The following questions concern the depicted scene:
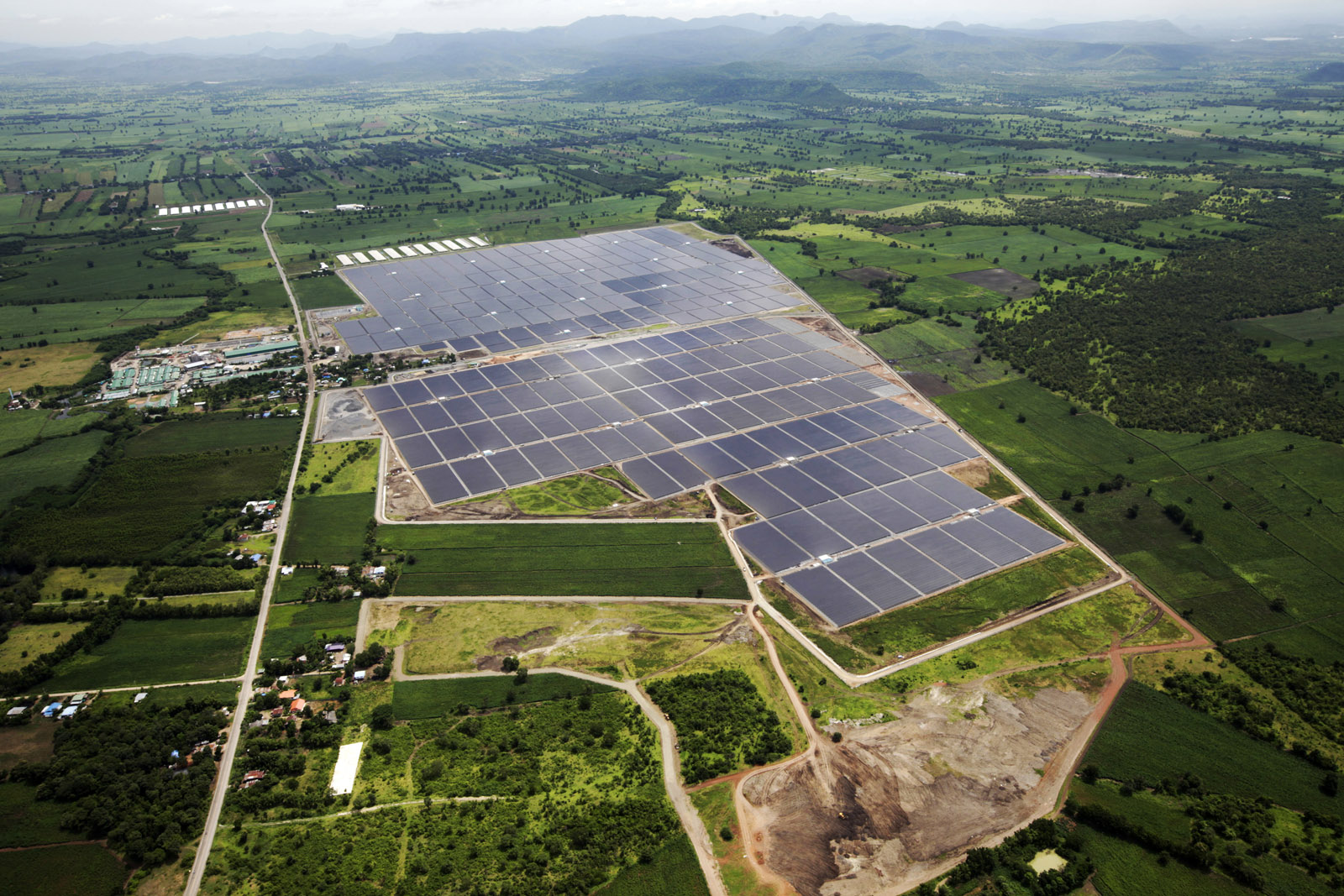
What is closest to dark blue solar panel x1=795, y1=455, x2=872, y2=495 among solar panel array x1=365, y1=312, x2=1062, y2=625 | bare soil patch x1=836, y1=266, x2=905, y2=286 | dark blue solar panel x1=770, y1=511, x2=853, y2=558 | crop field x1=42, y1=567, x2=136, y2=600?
solar panel array x1=365, y1=312, x2=1062, y2=625

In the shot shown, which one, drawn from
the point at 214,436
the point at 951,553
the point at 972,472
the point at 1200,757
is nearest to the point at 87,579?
the point at 214,436

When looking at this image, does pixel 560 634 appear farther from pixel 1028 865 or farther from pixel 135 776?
pixel 1028 865

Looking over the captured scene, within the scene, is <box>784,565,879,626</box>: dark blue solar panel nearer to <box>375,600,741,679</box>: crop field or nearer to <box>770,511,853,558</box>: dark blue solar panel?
<box>770,511,853,558</box>: dark blue solar panel

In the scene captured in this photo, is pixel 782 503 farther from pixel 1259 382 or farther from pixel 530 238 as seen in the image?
pixel 530 238

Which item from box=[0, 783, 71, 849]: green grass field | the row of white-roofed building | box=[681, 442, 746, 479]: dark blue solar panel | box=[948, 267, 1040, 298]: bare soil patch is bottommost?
box=[0, 783, 71, 849]: green grass field

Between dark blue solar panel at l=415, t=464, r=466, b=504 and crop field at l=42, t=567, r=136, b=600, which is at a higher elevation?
dark blue solar panel at l=415, t=464, r=466, b=504

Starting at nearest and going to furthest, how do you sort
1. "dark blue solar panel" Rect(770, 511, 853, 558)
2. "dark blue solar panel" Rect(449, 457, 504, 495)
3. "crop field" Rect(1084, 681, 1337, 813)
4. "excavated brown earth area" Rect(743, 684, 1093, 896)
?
"excavated brown earth area" Rect(743, 684, 1093, 896) < "crop field" Rect(1084, 681, 1337, 813) < "dark blue solar panel" Rect(770, 511, 853, 558) < "dark blue solar panel" Rect(449, 457, 504, 495)

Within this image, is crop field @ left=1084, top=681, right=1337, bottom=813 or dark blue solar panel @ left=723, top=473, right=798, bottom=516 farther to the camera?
dark blue solar panel @ left=723, top=473, right=798, bottom=516
